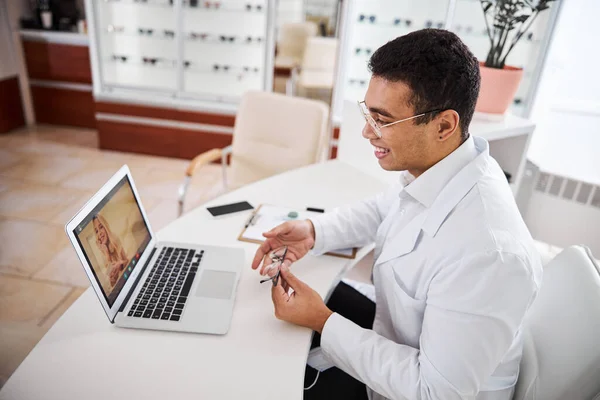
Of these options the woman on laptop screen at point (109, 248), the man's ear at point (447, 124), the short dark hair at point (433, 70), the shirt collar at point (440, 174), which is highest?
the short dark hair at point (433, 70)

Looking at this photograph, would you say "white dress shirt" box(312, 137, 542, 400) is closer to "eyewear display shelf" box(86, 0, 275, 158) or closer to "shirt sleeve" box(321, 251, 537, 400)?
"shirt sleeve" box(321, 251, 537, 400)

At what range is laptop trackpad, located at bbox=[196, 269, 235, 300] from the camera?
4.15 ft

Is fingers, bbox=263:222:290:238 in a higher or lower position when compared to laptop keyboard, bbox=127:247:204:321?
higher

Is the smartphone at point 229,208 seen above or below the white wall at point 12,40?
below

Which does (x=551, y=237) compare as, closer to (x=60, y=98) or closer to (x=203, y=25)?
(x=203, y=25)

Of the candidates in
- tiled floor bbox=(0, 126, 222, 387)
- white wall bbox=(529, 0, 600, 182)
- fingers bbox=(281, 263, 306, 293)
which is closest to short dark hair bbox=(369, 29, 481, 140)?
fingers bbox=(281, 263, 306, 293)

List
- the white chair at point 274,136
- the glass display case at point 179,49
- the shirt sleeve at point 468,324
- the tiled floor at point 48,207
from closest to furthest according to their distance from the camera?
the shirt sleeve at point 468,324 → the tiled floor at point 48,207 → the white chair at point 274,136 → the glass display case at point 179,49

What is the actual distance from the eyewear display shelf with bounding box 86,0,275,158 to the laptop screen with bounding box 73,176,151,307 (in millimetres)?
2941

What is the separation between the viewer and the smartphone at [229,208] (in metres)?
1.73

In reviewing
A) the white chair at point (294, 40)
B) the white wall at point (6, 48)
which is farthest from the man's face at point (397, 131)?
the white wall at point (6, 48)

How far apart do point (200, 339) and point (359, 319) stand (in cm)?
67

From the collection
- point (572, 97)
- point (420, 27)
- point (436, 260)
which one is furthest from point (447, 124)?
point (420, 27)

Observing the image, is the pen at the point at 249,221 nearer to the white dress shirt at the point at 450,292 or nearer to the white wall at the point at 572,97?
the white dress shirt at the point at 450,292

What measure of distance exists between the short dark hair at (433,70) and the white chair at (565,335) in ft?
1.80
